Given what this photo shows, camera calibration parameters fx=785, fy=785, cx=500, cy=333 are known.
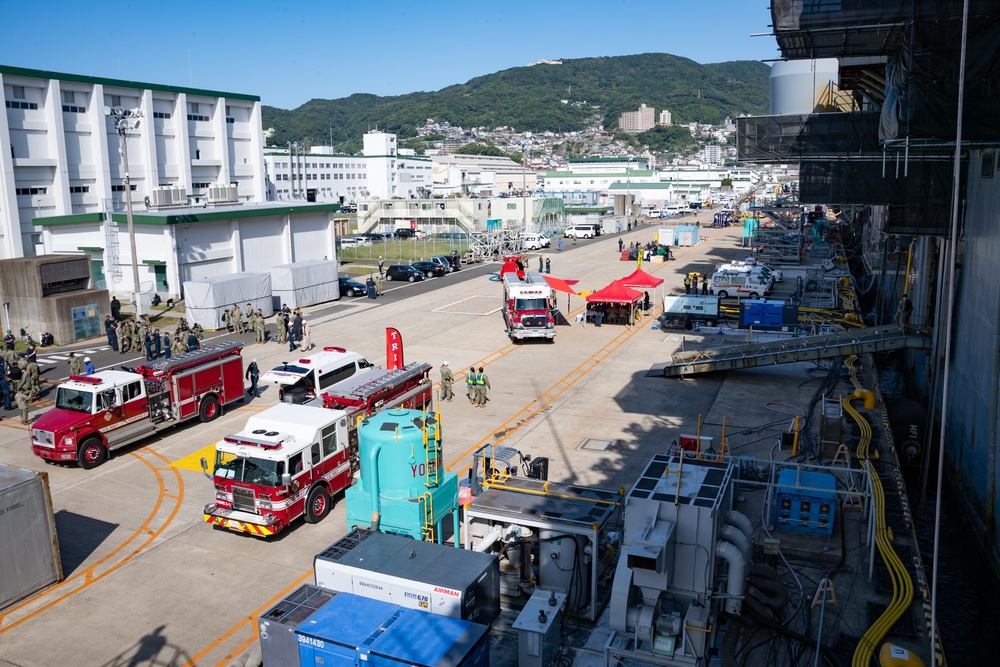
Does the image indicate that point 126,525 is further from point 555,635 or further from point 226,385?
point 555,635

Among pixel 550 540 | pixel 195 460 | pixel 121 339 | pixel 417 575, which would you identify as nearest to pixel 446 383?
pixel 195 460

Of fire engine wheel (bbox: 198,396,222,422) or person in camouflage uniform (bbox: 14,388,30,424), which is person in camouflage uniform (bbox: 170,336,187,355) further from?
fire engine wheel (bbox: 198,396,222,422)

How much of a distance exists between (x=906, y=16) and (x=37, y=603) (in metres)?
23.6

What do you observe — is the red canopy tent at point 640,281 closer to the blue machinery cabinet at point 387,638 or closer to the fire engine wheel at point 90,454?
the fire engine wheel at point 90,454

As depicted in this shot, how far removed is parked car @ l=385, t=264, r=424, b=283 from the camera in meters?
54.8

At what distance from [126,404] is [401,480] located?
35.5 ft

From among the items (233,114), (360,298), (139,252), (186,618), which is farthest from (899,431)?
(233,114)

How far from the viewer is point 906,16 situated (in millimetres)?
20328

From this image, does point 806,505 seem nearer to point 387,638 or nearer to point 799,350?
point 387,638

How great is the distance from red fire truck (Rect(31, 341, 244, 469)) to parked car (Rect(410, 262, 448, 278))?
1285 inches

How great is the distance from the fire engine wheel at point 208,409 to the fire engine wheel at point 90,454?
11.0ft

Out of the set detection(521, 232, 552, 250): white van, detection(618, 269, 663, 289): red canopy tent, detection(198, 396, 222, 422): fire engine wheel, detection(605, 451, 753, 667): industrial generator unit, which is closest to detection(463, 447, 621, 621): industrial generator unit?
detection(605, 451, 753, 667): industrial generator unit

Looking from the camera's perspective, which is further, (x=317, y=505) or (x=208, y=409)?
(x=208, y=409)

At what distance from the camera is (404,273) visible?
54.8m
